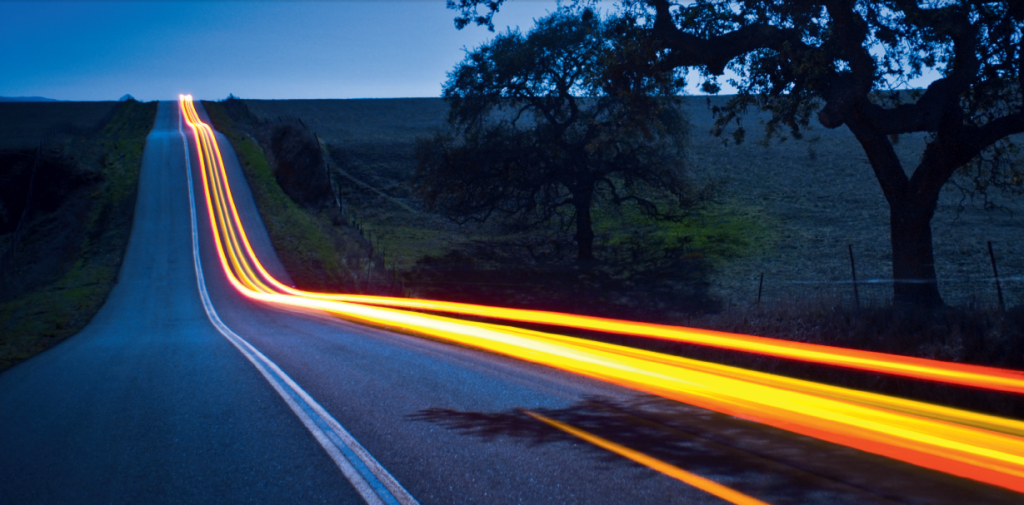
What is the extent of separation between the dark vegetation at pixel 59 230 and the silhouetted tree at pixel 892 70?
50.4ft

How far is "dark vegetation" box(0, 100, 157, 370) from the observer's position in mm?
21078

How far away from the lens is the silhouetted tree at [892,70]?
11523 millimetres

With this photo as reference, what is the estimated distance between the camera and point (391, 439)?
19.4ft

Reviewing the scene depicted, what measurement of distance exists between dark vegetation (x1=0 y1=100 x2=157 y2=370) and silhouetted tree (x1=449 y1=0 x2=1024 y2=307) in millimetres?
15373

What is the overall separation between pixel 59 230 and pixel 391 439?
42.1 meters

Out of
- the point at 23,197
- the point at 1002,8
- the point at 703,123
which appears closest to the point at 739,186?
the point at 703,123

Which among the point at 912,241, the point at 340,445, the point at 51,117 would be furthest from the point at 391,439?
the point at 51,117

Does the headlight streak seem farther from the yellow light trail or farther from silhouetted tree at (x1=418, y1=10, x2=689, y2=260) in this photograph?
silhouetted tree at (x1=418, y1=10, x2=689, y2=260)

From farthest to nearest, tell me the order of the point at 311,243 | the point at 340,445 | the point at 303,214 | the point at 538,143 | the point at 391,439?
Result: 1. the point at 303,214
2. the point at 311,243
3. the point at 538,143
4. the point at 391,439
5. the point at 340,445

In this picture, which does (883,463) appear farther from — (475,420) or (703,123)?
(703,123)

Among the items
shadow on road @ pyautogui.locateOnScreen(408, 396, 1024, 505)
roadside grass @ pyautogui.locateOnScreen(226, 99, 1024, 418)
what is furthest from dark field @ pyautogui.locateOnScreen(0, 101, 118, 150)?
shadow on road @ pyautogui.locateOnScreen(408, 396, 1024, 505)

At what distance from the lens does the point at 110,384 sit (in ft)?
30.5

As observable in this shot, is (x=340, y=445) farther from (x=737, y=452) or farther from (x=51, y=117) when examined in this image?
(x=51, y=117)

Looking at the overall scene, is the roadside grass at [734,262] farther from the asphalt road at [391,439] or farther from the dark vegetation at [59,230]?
the dark vegetation at [59,230]
